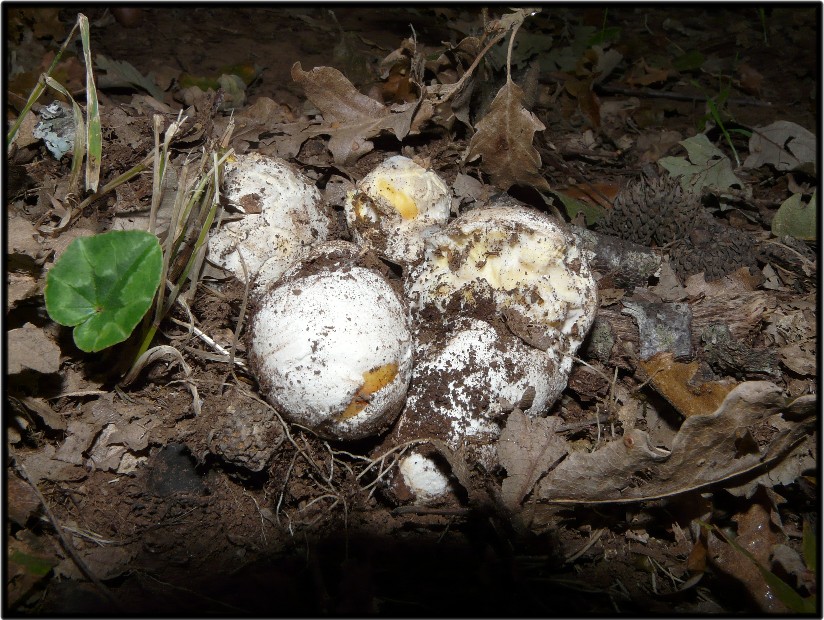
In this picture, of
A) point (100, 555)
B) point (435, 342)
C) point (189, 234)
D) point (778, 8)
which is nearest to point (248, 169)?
point (189, 234)

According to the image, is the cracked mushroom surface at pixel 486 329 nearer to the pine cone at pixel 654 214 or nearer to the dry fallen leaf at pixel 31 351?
the pine cone at pixel 654 214

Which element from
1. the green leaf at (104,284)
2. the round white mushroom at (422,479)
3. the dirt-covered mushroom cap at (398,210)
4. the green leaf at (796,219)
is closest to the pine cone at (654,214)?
the green leaf at (796,219)

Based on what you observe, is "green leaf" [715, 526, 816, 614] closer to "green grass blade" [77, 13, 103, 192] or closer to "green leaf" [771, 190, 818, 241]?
"green leaf" [771, 190, 818, 241]

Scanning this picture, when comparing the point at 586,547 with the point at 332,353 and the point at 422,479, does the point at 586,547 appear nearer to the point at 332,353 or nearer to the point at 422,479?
the point at 422,479

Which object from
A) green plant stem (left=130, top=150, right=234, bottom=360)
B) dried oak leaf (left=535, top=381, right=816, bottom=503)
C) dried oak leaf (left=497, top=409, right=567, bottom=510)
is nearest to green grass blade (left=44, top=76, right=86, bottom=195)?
green plant stem (left=130, top=150, right=234, bottom=360)

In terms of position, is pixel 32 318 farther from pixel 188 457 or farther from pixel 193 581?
pixel 193 581

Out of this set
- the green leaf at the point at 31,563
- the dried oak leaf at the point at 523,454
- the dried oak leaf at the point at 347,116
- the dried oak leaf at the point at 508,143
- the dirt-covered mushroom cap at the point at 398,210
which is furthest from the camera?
the dried oak leaf at the point at 347,116

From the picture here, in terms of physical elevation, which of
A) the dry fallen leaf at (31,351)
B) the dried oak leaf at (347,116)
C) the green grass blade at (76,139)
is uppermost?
the green grass blade at (76,139)
